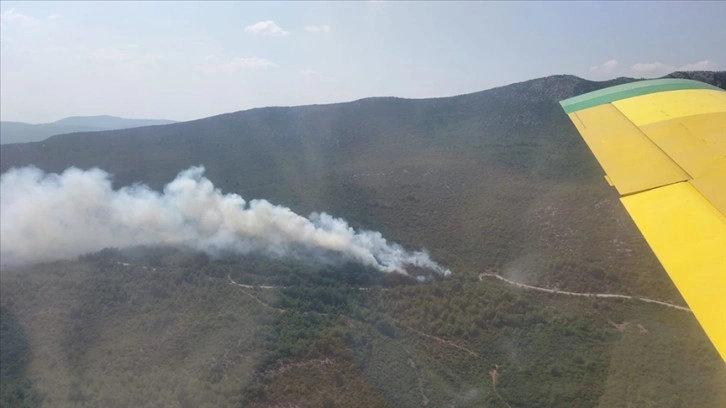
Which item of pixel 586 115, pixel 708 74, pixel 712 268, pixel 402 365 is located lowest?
pixel 402 365

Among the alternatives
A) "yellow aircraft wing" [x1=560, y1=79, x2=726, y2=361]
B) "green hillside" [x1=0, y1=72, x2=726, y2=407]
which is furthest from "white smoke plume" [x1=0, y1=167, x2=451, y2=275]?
"yellow aircraft wing" [x1=560, y1=79, x2=726, y2=361]

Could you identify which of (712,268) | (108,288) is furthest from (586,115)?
(108,288)

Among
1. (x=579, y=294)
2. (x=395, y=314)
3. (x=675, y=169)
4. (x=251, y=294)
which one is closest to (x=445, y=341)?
(x=395, y=314)

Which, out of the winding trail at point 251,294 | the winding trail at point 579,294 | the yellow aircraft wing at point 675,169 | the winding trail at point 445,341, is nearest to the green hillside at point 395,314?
the winding trail at point 445,341

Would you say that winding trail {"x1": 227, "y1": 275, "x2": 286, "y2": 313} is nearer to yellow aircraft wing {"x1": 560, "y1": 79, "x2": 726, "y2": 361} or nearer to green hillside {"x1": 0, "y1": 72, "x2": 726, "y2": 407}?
green hillside {"x1": 0, "y1": 72, "x2": 726, "y2": 407}

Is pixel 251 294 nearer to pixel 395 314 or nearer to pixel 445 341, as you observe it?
pixel 395 314

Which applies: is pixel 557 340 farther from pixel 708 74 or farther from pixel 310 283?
pixel 708 74

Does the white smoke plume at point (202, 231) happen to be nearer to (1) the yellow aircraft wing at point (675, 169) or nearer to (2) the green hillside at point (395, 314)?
(2) the green hillside at point (395, 314)
